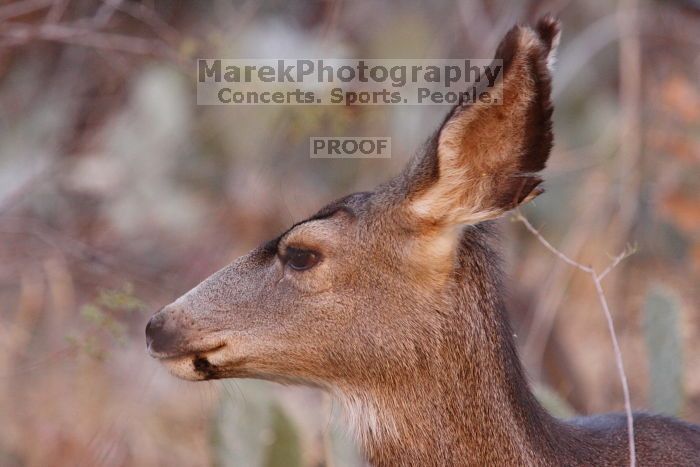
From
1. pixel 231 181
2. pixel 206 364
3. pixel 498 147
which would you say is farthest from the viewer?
pixel 231 181

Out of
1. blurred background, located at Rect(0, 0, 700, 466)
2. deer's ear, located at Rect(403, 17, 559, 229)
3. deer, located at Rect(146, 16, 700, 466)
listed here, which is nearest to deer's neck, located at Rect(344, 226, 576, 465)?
deer, located at Rect(146, 16, 700, 466)

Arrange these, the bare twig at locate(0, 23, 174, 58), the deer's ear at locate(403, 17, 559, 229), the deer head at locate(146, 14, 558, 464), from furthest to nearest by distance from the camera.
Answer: the bare twig at locate(0, 23, 174, 58) → the deer head at locate(146, 14, 558, 464) → the deer's ear at locate(403, 17, 559, 229)

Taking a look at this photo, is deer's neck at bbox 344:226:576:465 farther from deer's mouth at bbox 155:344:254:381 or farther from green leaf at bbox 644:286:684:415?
green leaf at bbox 644:286:684:415

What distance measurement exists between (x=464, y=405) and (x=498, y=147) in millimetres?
772

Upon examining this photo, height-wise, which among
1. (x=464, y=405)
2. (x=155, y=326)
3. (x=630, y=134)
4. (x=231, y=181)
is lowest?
(x=464, y=405)

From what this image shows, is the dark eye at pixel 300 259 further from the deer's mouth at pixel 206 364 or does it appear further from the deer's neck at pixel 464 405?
the deer's neck at pixel 464 405

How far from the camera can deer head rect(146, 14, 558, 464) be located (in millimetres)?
3611

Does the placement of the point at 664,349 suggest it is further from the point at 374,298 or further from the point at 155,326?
the point at 155,326

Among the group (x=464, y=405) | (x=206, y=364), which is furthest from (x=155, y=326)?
(x=464, y=405)

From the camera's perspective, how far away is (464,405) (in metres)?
3.64

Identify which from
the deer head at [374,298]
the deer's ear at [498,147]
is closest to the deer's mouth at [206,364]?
the deer head at [374,298]

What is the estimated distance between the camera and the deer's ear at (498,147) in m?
3.30

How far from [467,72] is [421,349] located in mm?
4343

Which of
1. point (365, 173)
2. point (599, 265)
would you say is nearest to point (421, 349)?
point (599, 265)
